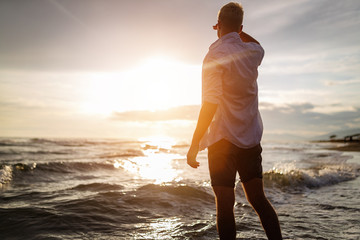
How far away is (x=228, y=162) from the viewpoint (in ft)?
7.93

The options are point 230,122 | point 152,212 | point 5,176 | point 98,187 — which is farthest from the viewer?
point 5,176

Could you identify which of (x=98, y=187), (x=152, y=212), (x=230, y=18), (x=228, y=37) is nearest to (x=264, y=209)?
(x=228, y=37)

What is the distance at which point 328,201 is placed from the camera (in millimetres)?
6398

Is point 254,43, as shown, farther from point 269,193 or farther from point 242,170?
point 269,193

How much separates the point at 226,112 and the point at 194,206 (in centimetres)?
399

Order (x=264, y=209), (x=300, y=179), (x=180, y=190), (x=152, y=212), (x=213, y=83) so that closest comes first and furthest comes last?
1. (x=213, y=83)
2. (x=264, y=209)
3. (x=152, y=212)
4. (x=180, y=190)
5. (x=300, y=179)

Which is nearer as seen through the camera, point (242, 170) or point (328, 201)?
point (242, 170)

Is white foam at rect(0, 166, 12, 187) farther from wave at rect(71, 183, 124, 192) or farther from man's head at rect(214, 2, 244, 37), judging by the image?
man's head at rect(214, 2, 244, 37)

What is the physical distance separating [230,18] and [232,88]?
2.33ft

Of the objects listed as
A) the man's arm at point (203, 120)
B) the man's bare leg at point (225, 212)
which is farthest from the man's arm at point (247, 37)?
the man's bare leg at point (225, 212)

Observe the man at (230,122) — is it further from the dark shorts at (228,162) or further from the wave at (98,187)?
the wave at (98,187)

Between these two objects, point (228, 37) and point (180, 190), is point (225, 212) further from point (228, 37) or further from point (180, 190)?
point (180, 190)

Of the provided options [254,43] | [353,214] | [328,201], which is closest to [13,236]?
[254,43]

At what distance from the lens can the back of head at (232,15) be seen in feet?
8.19
